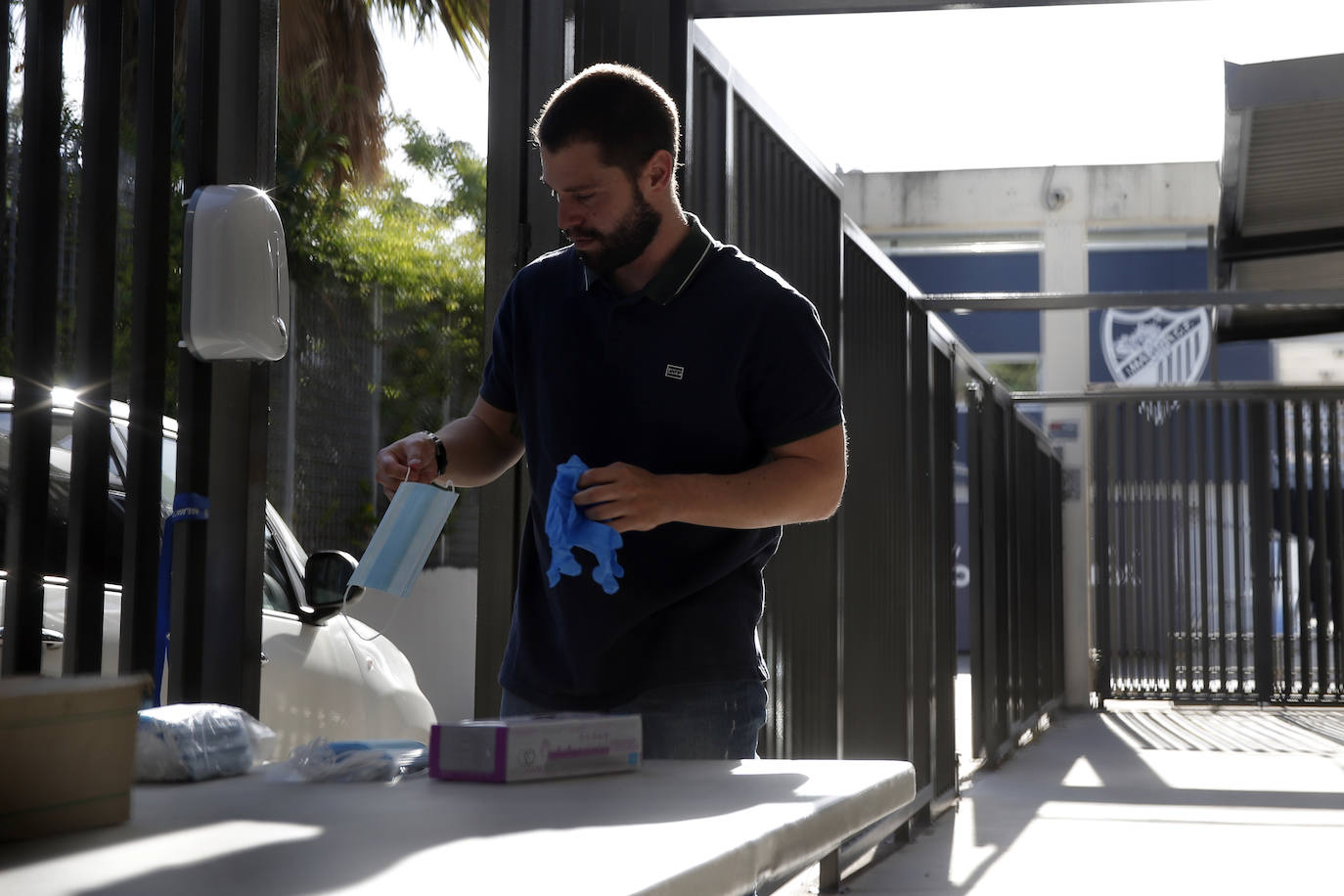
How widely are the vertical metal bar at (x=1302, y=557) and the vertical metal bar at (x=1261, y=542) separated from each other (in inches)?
9.7

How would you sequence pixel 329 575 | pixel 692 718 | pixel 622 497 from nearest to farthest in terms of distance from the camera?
pixel 622 497, pixel 692 718, pixel 329 575

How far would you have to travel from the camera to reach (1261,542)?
1336 cm

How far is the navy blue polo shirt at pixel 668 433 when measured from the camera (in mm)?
2172

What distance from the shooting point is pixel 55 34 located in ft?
7.68

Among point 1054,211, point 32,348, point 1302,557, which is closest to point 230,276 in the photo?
point 32,348

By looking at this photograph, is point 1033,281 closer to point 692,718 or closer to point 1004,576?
point 1004,576

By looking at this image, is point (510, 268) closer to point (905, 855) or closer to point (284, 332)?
point (284, 332)

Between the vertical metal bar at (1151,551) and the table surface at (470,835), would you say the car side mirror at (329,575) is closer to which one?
the table surface at (470,835)

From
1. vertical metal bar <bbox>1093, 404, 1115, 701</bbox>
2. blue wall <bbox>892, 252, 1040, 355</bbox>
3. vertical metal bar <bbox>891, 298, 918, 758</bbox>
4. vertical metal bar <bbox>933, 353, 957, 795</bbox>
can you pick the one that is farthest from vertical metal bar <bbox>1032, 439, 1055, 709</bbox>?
blue wall <bbox>892, 252, 1040, 355</bbox>

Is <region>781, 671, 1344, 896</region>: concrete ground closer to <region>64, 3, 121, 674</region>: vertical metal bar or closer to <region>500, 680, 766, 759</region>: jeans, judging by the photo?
<region>500, 680, 766, 759</region>: jeans

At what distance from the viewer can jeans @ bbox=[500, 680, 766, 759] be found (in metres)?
2.16

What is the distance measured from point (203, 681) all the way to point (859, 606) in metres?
3.36

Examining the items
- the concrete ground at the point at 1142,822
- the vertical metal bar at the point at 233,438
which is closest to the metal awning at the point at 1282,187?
the concrete ground at the point at 1142,822

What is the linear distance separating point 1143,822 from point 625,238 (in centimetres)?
547
